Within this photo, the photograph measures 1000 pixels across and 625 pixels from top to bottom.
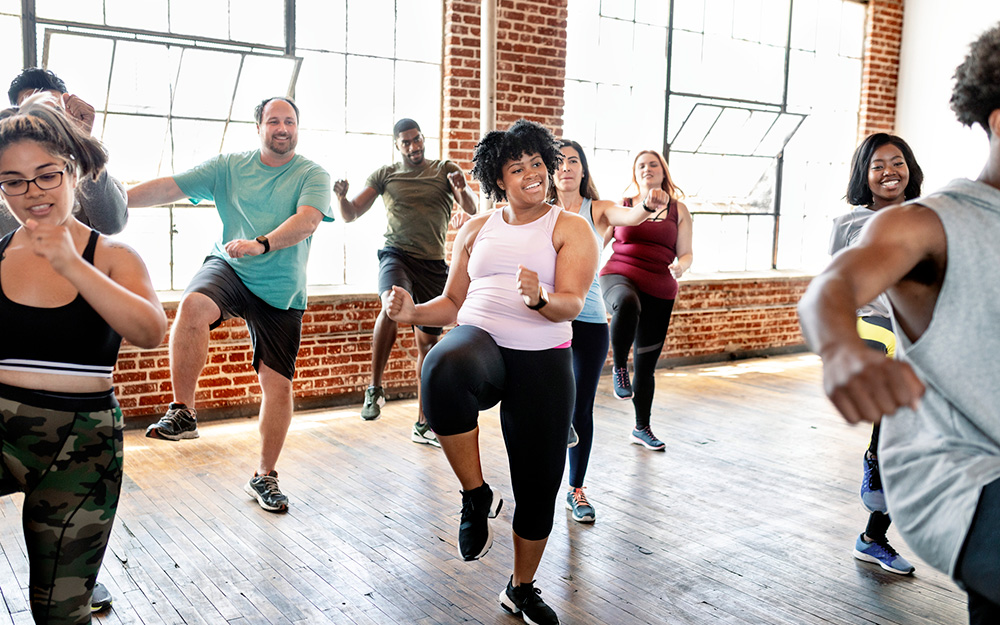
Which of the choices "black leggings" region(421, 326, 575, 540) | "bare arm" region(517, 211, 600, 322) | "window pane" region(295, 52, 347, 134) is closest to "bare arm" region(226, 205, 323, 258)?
"black leggings" region(421, 326, 575, 540)

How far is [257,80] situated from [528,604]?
4.10 m

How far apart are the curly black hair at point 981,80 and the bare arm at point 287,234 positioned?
2.61 metres

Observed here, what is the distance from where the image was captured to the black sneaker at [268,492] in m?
3.66

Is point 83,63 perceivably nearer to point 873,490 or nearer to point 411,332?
point 411,332

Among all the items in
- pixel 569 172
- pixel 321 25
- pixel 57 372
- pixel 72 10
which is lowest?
pixel 57 372

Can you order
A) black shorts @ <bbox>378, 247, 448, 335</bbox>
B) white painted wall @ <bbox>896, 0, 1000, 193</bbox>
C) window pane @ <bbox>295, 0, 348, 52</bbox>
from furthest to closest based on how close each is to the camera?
white painted wall @ <bbox>896, 0, 1000, 193</bbox>, window pane @ <bbox>295, 0, 348, 52</bbox>, black shorts @ <bbox>378, 247, 448, 335</bbox>

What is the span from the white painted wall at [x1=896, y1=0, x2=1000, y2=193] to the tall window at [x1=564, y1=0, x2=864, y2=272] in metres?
0.60

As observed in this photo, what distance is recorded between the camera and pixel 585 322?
348 centimetres

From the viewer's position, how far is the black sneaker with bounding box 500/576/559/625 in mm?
2635

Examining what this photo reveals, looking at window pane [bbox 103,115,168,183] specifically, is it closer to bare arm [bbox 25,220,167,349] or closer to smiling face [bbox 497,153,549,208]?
smiling face [bbox 497,153,549,208]

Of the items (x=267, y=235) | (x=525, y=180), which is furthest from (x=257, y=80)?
(x=525, y=180)

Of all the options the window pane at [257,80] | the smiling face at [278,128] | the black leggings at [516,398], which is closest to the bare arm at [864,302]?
the black leggings at [516,398]

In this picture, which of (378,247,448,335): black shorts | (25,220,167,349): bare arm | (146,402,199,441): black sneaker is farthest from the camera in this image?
(378,247,448,335): black shorts

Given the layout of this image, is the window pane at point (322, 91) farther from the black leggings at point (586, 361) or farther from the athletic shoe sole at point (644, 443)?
the black leggings at point (586, 361)
